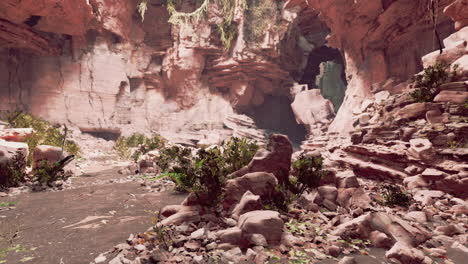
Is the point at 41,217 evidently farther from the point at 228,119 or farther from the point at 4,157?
the point at 228,119

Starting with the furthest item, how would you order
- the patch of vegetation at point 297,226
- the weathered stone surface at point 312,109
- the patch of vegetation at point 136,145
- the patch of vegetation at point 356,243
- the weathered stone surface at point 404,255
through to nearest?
the weathered stone surface at point 312,109, the patch of vegetation at point 136,145, the patch of vegetation at point 297,226, the patch of vegetation at point 356,243, the weathered stone surface at point 404,255

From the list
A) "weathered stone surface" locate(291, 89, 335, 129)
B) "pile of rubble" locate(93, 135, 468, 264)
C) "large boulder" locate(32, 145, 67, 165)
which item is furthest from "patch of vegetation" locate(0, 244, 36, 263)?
"weathered stone surface" locate(291, 89, 335, 129)

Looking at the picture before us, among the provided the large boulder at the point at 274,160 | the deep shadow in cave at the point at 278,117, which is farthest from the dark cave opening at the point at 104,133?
the large boulder at the point at 274,160

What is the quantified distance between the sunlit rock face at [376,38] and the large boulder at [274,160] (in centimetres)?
916

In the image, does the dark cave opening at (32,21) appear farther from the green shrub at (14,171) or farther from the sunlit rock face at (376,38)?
the sunlit rock face at (376,38)

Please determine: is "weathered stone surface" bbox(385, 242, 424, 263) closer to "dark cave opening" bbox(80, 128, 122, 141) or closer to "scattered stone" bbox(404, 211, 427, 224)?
"scattered stone" bbox(404, 211, 427, 224)

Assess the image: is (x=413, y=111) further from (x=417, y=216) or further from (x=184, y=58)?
(x=184, y=58)

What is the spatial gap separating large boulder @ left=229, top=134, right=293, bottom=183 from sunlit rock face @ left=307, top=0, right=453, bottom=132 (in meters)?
9.16

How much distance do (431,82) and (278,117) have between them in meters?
18.4

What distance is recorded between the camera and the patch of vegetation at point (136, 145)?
42.2 ft

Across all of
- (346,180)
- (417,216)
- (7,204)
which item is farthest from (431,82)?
(7,204)

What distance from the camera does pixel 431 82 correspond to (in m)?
6.04

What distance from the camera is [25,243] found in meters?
2.63

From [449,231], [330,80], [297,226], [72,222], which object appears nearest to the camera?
[449,231]
